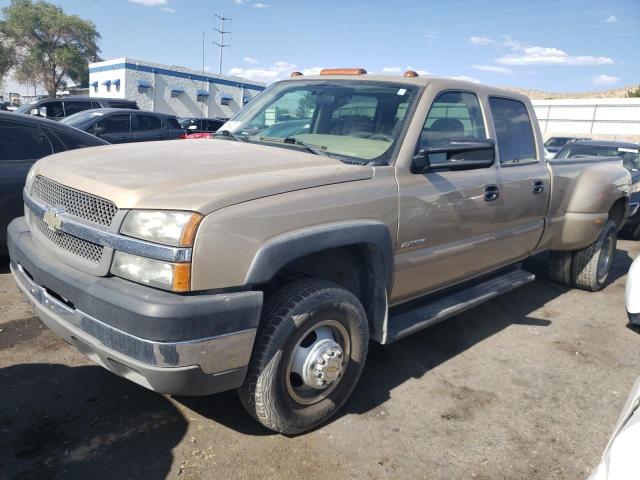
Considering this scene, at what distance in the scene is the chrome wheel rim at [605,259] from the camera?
19.3 feet

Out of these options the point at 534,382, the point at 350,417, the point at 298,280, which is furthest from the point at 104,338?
the point at 534,382

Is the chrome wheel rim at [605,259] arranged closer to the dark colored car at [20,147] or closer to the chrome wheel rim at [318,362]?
the chrome wheel rim at [318,362]

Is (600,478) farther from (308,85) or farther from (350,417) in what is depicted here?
(308,85)

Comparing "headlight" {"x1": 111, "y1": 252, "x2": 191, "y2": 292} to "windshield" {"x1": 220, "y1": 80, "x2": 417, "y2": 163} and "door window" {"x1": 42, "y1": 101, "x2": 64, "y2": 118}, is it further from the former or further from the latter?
"door window" {"x1": 42, "y1": 101, "x2": 64, "y2": 118}

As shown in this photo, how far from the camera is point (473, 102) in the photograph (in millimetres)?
3922

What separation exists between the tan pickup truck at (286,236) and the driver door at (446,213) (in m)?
0.01

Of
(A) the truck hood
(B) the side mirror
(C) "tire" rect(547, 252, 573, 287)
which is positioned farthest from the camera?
(C) "tire" rect(547, 252, 573, 287)

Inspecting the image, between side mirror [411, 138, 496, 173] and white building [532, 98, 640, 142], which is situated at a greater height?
white building [532, 98, 640, 142]

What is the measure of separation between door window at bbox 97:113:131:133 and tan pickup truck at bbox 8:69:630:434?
759 centimetres

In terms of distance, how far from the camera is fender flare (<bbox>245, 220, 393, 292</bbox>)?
232 cm

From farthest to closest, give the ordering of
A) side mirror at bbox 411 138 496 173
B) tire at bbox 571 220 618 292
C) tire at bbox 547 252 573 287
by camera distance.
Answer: tire at bbox 547 252 573 287 < tire at bbox 571 220 618 292 < side mirror at bbox 411 138 496 173

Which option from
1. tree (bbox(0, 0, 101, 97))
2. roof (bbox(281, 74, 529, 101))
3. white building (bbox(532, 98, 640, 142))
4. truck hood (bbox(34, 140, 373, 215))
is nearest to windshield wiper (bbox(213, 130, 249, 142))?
truck hood (bbox(34, 140, 373, 215))

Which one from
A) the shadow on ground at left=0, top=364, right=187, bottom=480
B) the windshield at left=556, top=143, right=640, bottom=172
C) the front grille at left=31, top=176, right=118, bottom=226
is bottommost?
the shadow on ground at left=0, top=364, right=187, bottom=480

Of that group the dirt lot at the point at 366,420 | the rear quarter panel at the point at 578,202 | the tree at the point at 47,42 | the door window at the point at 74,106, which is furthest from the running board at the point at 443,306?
the tree at the point at 47,42
